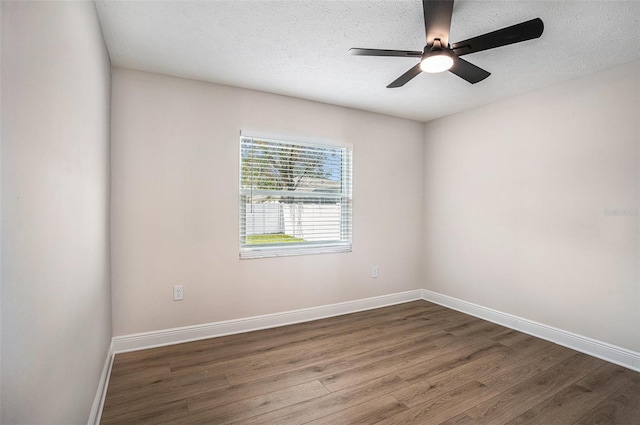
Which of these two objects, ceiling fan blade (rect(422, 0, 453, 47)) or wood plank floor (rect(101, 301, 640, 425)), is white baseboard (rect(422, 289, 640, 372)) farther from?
ceiling fan blade (rect(422, 0, 453, 47))

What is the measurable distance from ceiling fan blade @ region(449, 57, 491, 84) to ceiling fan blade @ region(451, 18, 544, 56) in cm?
8

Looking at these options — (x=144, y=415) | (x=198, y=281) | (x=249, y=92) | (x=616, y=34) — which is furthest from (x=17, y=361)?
(x=616, y=34)

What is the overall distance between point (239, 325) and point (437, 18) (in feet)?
9.69

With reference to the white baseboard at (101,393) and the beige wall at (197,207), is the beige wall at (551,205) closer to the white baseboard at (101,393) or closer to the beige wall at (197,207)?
the beige wall at (197,207)

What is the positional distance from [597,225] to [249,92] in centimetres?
337

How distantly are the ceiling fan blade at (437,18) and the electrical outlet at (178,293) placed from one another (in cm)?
275

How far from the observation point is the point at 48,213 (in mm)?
1073

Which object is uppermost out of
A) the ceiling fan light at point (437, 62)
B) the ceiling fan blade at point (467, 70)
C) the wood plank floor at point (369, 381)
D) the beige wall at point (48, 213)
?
the ceiling fan blade at point (467, 70)

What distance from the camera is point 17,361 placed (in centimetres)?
81

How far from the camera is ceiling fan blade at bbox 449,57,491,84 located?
2.10 meters

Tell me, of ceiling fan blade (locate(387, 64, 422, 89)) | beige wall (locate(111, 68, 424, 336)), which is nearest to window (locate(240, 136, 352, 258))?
beige wall (locate(111, 68, 424, 336))

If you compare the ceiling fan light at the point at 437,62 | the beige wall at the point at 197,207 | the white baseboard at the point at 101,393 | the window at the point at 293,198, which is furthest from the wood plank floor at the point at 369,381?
the ceiling fan light at the point at 437,62

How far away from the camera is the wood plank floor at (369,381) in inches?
75.3

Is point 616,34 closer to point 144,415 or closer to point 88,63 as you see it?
point 88,63
